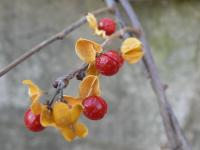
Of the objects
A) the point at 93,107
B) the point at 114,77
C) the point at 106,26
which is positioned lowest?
the point at 93,107

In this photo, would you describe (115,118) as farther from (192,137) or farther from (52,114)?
(52,114)

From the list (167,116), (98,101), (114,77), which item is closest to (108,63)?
(98,101)

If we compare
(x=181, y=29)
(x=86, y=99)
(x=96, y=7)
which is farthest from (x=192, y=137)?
(x=86, y=99)

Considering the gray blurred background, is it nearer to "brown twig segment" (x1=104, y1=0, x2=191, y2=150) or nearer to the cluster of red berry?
"brown twig segment" (x1=104, y1=0, x2=191, y2=150)

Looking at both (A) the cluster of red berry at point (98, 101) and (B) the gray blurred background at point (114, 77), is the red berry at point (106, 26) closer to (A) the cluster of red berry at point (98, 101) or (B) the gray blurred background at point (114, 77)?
(A) the cluster of red berry at point (98, 101)

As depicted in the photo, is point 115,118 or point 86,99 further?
point 115,118

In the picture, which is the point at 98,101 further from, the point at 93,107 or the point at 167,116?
the point at 167,116
